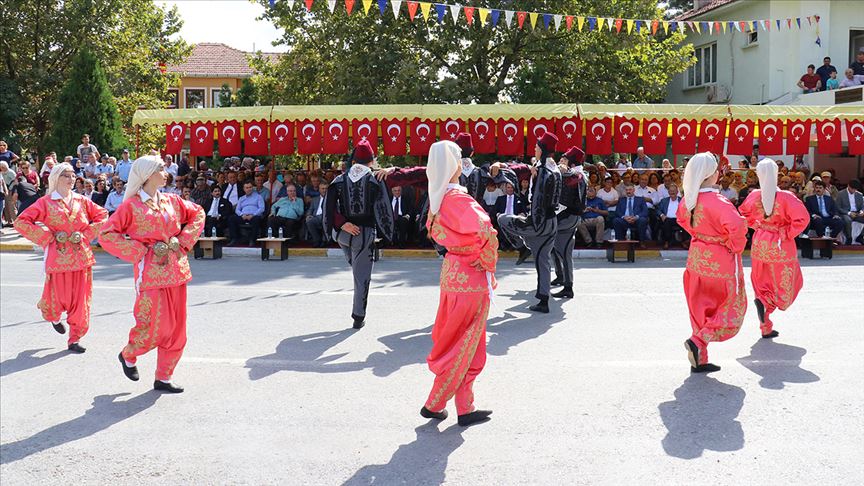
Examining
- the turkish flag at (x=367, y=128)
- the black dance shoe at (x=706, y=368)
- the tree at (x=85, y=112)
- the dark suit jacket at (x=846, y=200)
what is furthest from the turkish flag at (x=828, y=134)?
the tree at (x=85, y=112)

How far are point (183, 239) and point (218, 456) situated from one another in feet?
6.72

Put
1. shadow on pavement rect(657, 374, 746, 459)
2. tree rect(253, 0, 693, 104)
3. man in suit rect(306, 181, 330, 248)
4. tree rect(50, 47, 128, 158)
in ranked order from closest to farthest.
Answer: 1. shadow on pavement rect(657, 374, 746, 459)
2. man in suit rect(306, 181, 330, 248)
3. tree rect(253, 0, 693, 104)
4. tree rect(50, 47, 128, 158)

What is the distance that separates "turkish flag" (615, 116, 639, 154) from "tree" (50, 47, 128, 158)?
16.0 meters

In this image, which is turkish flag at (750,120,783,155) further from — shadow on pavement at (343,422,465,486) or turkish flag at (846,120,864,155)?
shadow on pavement at (343,422,465,486)

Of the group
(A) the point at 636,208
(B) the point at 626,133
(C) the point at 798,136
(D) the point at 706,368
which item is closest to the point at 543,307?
(D) the point at 706,368

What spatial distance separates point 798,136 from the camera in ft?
57.8

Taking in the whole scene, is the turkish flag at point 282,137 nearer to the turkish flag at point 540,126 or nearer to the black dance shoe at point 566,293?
the turkish flag at point 540,126

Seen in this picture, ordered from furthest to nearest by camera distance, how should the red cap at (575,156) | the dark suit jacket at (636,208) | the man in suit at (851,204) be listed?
the man in suit at (851,204)
the dark suit jacket at (636,208)
the red cap at (575,156)

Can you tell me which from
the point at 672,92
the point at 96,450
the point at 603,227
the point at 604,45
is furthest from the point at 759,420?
the point at 672,92

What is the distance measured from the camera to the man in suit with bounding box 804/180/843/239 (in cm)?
1549

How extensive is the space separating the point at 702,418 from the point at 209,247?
12.0 m

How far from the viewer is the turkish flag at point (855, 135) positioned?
57.4ft

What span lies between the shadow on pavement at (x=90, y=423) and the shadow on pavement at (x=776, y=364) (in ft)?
15.7

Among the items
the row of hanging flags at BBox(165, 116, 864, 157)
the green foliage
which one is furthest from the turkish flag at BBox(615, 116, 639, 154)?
the green foliage
